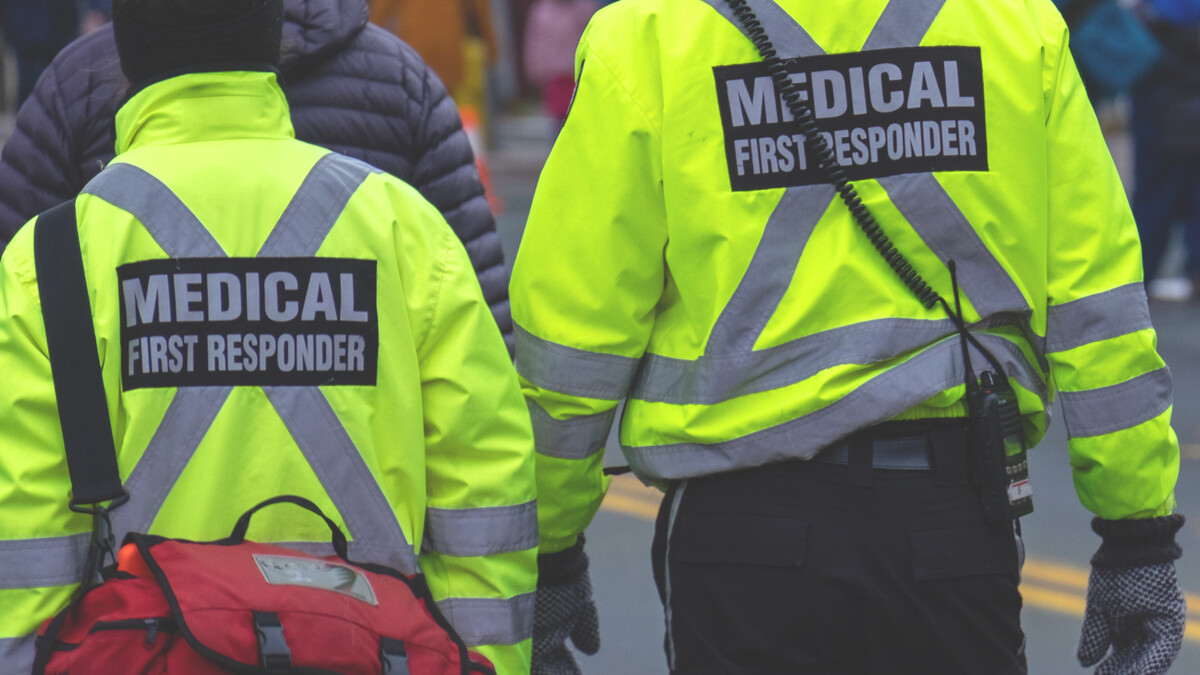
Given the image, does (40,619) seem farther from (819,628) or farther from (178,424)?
(819,628)

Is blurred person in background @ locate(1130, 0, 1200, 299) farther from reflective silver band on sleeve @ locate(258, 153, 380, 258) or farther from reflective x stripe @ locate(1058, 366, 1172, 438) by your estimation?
reflective silver band on sleeve @ locate(258, 153, 380, 258)

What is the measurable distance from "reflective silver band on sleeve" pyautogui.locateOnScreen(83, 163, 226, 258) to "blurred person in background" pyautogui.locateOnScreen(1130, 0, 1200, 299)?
8177 millimetres

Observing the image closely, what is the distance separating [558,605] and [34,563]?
102 cm

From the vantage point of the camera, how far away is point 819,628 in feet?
8.48

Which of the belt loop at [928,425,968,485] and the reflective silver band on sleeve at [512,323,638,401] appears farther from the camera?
the reflective silver band on sleeve at [512,323,638,401]

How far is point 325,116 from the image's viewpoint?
327 centimetres

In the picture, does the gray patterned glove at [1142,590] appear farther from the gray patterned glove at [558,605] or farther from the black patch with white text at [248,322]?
the black patch with white text at [248,322]

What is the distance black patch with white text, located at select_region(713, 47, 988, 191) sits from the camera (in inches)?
103

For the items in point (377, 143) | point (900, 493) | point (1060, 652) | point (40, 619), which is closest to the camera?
point (40, 619)

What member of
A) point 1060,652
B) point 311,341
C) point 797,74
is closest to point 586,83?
point 797,74

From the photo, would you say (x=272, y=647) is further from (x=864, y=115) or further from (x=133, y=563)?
(x=864, y=115)

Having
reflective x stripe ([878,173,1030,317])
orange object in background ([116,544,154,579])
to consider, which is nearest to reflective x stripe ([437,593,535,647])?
orange object in background ([116,544,154,579])

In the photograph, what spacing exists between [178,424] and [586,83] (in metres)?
0.82

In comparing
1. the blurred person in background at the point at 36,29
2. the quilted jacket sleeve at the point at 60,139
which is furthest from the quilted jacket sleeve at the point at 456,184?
the blurred person in background at the point at 36,29
